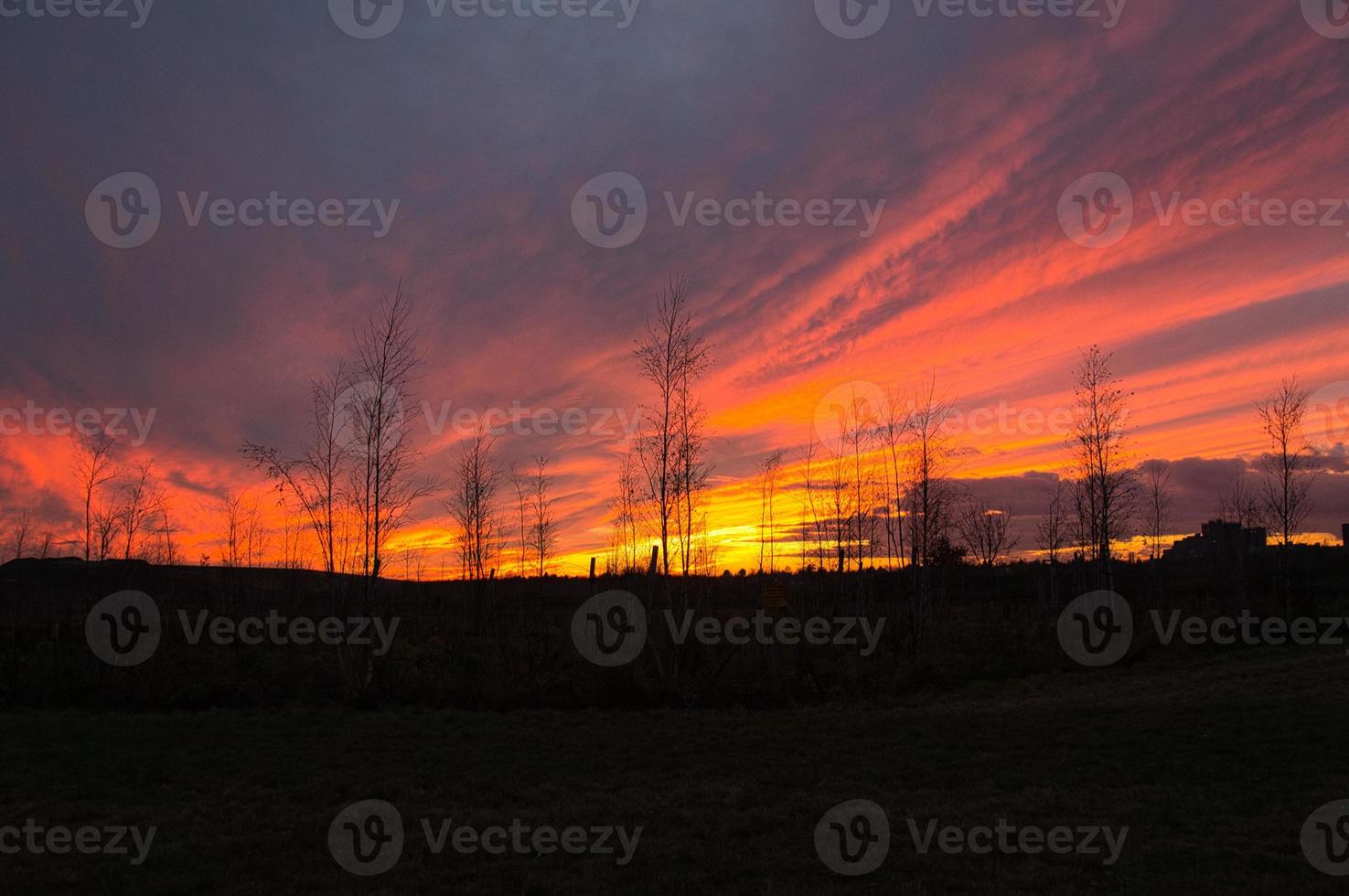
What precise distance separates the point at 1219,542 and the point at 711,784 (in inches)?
1673

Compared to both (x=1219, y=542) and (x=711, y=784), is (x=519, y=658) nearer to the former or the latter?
(x=711, y=784)

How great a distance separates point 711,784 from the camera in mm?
9844

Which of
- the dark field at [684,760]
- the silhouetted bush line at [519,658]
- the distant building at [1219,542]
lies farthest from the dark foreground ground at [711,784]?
the distant building at [1219,542]

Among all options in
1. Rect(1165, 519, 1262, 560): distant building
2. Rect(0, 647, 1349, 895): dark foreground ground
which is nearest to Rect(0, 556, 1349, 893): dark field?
Rect(0, 647, 1349, 895): dark foreground ground

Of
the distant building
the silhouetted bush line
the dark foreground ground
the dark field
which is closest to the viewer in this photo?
the dark foreground ground

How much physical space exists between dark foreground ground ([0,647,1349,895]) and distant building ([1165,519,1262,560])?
17.1 meters

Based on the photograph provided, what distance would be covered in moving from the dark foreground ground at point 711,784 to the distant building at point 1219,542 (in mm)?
17083

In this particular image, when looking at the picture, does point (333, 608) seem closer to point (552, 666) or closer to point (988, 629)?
point (552, 666)

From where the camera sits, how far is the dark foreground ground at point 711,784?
260 inches

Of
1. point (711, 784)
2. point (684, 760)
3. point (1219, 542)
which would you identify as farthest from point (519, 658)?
point (1219, 542)

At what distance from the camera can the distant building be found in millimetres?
31498

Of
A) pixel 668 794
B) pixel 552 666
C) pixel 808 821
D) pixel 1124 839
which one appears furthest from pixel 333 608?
pixel 1124 839

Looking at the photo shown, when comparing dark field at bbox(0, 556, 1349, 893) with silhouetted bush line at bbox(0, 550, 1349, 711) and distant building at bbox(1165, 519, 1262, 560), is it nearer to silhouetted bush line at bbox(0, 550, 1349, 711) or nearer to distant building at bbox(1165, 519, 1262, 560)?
silhouetted bush line at bbox(0, 550, 1349, 711)

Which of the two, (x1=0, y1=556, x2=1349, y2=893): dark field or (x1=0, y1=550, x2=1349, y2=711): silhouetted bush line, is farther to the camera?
(x1=0, y1=550, x2=1349, y2=711): silhouetted bush line
